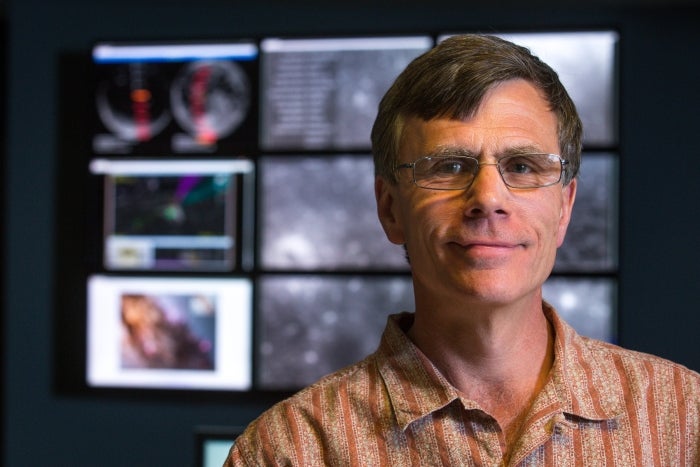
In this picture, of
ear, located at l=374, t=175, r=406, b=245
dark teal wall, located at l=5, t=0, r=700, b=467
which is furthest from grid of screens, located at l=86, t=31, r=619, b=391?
ear, located at l=374, t=175, r=406, b=245

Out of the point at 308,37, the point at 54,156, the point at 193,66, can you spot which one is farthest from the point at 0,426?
the point at 308,37

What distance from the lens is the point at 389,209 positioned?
3.91 ft

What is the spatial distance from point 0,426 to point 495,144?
3.00 metres

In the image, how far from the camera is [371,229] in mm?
3000

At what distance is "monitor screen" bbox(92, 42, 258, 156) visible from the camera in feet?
9.95

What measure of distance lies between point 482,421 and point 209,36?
2.32 m

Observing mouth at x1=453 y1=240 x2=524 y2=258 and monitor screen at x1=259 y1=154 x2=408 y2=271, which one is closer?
mouth at x1=453 y1=240 x2=524 y2=258

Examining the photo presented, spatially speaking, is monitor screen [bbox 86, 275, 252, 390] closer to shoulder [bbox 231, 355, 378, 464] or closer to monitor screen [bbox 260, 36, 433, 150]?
monitor screen [bbox 260, 36, 433, 150]

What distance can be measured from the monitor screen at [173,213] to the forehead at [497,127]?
201cm

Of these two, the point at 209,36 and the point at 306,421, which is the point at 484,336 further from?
the point at 209,36

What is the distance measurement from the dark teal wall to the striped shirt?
1957 mm

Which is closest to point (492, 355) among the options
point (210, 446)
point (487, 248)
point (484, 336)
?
point (484, 336)

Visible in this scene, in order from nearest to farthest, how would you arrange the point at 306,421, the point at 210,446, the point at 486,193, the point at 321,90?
the point at 486,193
the point at 306,421
the point at 210,446
the point at 321,90

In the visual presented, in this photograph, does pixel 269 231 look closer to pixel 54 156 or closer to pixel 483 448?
pixel 54 156
